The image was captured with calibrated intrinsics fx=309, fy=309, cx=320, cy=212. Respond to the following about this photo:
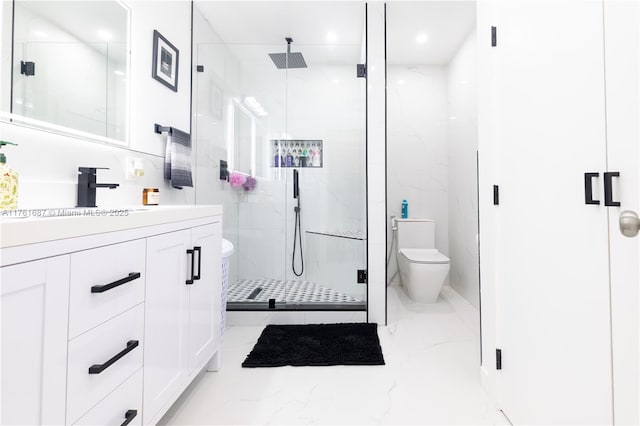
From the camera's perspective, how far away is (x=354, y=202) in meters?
2.77

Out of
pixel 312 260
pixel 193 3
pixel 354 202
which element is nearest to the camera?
pixel 193 3

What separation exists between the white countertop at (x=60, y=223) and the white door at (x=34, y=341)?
0.19 feet

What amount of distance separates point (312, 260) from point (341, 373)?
1.28 meters

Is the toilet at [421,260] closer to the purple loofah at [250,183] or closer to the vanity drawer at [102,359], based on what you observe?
the purple loofah at [250,183]

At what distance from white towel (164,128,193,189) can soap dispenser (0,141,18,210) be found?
3.29 ft

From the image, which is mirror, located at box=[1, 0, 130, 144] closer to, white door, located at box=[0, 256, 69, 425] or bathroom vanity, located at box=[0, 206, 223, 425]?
bathroom vanity, located at box=[0, 206, 223, 425]

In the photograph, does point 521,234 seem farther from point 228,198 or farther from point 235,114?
point 235,114

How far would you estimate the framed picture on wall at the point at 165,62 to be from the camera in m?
1.98

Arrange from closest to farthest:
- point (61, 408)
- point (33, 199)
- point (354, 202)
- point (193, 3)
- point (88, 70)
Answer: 1. point (61, 408)
2. point (33, 199)
3. point (88, 70)
4. point (193, 3)
5. point (354, 202)

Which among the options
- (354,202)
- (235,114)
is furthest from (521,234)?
(235,114)

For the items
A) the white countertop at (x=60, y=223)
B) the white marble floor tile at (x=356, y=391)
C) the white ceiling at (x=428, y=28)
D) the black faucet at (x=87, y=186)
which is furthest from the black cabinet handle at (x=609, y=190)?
the white ceiling at (x=428, y=28)

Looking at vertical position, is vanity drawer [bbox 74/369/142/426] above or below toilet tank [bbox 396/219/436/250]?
below

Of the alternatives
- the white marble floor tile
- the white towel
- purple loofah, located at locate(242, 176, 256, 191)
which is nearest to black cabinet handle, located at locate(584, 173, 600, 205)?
the white marble floor tile

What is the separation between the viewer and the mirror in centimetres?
117
